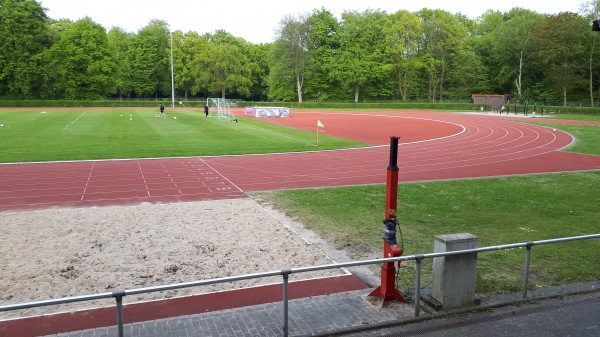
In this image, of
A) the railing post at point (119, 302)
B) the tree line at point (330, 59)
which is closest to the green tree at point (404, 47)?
the tree line at point (330, 59)

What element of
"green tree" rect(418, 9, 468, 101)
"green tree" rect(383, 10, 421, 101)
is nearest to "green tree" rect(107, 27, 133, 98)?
"green tree" rect(383, 10, 421, 101)

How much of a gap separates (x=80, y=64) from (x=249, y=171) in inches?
3002

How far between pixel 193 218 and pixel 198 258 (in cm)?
321

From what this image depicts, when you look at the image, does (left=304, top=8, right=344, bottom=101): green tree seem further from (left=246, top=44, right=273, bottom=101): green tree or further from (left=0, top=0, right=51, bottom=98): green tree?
(left=0, top=0, right=51, bottom=98): green tree

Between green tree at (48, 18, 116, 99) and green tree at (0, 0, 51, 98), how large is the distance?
3861mm

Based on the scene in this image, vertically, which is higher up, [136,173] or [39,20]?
[39,20]

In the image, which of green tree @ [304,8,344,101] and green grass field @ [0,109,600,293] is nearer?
green grass field @ [0,109,600,293]

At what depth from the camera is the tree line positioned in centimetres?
7494

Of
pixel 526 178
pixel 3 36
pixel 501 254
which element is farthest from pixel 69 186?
pixel 3 36

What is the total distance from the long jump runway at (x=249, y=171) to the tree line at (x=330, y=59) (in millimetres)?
52632

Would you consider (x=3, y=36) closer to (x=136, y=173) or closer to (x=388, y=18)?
(x=388, y=18)

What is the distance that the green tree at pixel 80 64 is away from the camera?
82375mm

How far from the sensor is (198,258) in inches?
360

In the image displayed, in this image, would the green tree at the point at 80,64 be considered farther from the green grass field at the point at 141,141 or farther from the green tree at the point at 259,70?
the green grass field at the point at 141,141
